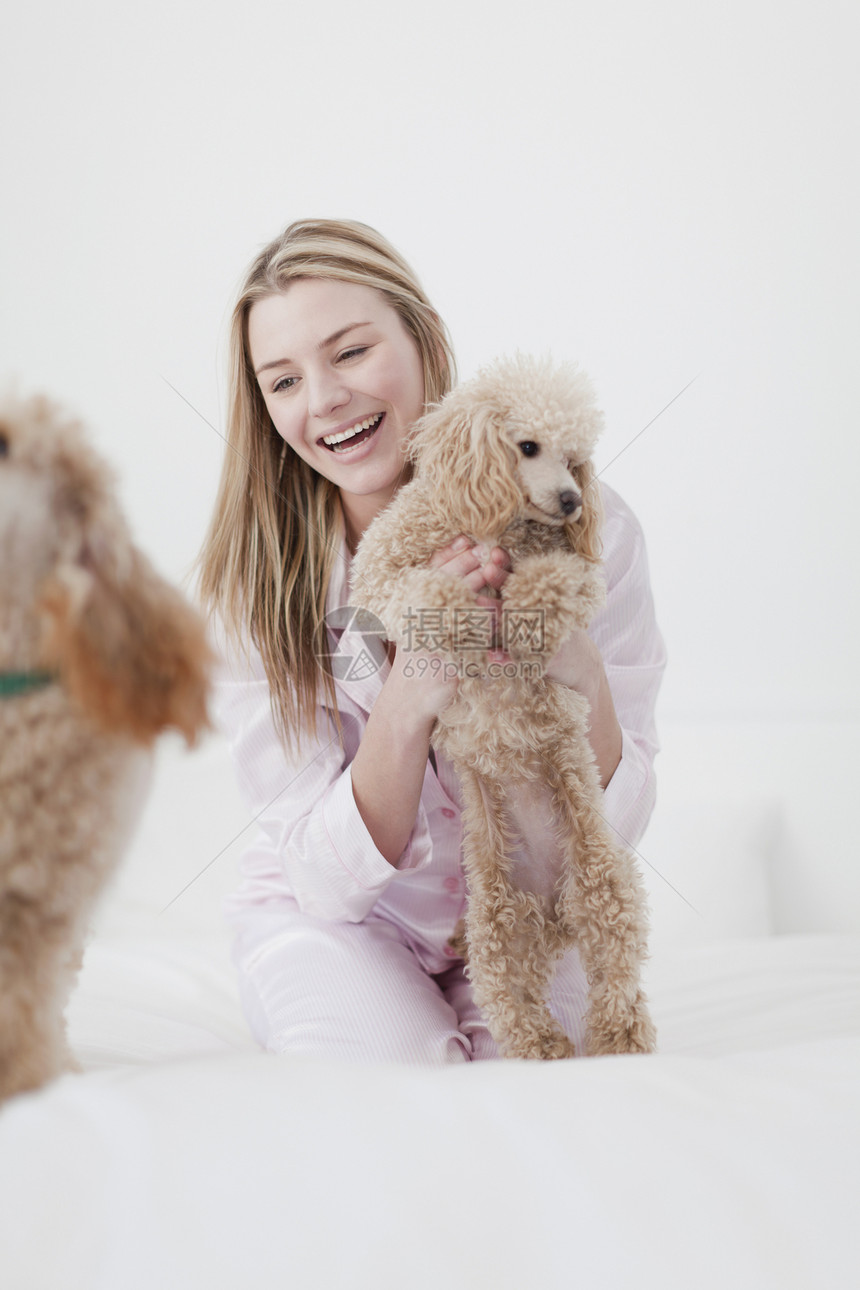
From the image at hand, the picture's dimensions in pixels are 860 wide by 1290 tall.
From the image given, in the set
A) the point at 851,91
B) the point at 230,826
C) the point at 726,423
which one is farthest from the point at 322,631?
the point at 851,91

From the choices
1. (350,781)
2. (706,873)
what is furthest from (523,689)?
(706,873)

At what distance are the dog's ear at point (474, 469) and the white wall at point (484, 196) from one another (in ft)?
2.28

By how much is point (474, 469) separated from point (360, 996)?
647mm

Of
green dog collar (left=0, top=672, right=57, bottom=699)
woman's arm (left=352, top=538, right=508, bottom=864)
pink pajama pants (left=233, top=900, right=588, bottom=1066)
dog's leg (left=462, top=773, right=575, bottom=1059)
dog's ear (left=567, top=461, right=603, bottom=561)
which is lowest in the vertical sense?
pink pajama pants (left=233, top=900, right=588, bottom=1066)

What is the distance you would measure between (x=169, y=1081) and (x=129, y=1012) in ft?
1.95

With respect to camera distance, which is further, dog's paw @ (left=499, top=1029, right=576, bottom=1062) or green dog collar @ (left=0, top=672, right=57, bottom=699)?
dog's paw @ (left=499, top=1029, right=576, bottom=1062)

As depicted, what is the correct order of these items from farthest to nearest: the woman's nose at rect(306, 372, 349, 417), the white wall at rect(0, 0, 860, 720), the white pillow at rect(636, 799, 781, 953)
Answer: the white pillow at rect(636, 799, 781, 953), the white wall at rect(0, 0, 860, 720), the woman's nose at rect(306, 372, 349, 417)

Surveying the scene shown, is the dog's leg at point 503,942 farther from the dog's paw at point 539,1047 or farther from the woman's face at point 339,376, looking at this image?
the woman's face at point 339,376

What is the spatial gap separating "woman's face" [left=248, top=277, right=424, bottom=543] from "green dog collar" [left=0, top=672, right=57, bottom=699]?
58cm

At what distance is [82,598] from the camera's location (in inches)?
19.7

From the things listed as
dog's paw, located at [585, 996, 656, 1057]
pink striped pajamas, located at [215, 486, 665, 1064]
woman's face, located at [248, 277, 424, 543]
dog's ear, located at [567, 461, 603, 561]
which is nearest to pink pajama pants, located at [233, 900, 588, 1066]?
pink striped pajamas, located at [215, 486, 665, 1064]

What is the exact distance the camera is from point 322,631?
1.13 metres

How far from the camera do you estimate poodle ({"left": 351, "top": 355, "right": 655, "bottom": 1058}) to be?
0.85 metres

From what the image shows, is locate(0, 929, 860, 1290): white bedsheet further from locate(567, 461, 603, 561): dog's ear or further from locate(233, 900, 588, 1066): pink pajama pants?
locate(567, 461, 603, 561): dog's ear
